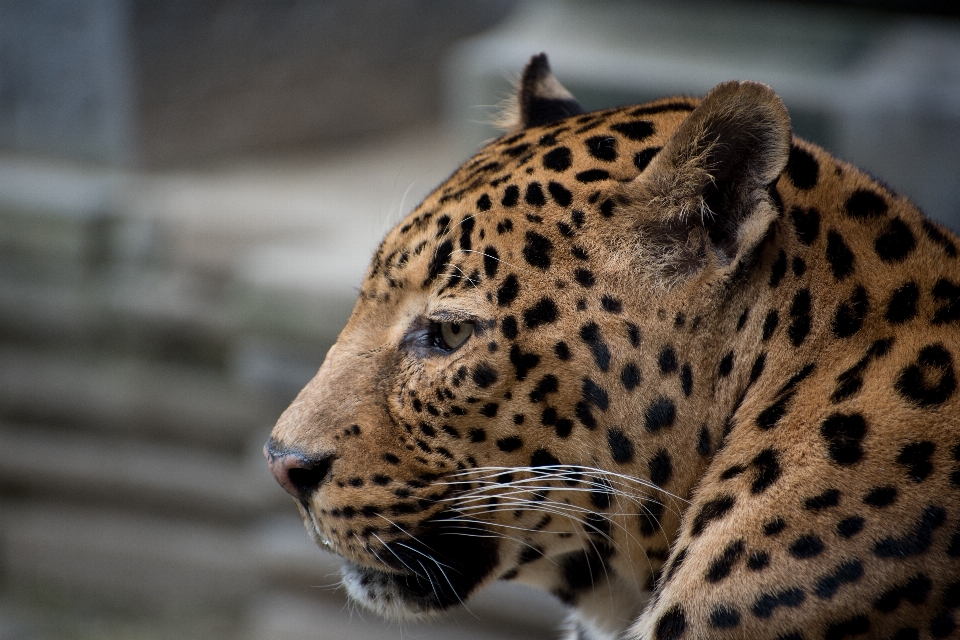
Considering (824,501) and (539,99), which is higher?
(539,99)

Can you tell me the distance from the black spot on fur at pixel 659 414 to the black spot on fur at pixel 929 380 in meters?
0.47

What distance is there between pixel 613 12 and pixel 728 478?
550 centimetres

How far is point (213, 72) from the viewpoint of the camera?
27.2 ft

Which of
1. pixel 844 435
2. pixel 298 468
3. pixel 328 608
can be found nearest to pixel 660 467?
pixel 844 435

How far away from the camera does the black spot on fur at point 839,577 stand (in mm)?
1995

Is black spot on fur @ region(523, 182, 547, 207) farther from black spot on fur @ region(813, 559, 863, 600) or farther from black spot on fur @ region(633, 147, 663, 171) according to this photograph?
black spot on fur @ region(813, 559, 863, 600)

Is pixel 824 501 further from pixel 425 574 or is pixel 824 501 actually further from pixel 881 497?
pixel 425 574

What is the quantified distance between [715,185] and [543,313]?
0.47 m

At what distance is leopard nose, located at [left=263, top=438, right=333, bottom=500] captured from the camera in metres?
2.43

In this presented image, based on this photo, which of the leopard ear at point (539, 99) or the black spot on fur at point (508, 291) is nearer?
the black spot on fur at point (508, 291)

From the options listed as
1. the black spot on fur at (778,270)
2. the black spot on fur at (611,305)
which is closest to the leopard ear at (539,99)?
the black spot on fur at (611,305)

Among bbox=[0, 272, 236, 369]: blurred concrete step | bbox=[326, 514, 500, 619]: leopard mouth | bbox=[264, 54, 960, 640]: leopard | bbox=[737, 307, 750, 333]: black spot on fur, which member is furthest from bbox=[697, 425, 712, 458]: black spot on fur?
bbox=[0, 272, 236, 369]: blurred concrete step

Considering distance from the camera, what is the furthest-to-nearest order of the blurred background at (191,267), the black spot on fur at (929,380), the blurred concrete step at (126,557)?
the blurred concrete step at (126,557), the blurred background at (191,267), the black spot on fur at (929,380)

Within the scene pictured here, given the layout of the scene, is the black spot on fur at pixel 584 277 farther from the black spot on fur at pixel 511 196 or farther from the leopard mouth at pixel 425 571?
the leopard mouth at pixel 425 571
